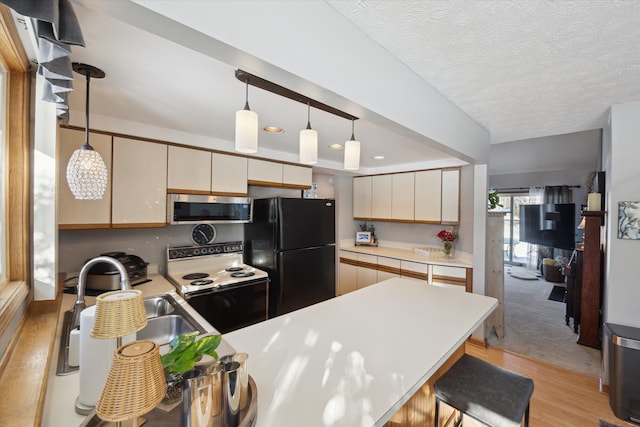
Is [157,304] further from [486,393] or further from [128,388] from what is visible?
[486,393]

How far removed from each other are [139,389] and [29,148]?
1445mm

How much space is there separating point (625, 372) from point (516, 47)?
234 centimetres

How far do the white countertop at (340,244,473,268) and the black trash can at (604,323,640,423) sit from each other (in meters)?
1.22

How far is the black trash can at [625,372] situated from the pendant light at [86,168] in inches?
138

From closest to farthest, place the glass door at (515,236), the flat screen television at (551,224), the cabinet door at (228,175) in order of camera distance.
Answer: the cabinet door at (228,175)
the flat screen television at (551,224)
the glass door at (515,236)

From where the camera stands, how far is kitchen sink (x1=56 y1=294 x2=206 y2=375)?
4.72 feet

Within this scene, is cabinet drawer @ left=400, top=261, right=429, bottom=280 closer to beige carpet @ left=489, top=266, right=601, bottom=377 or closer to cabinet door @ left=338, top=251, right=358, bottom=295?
cabinet door @ left=338, top=251, right=358, bottom=295

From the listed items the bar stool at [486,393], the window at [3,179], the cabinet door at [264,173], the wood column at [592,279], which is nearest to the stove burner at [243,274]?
the cabinet door at [264,173]

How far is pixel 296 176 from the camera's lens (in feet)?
11.3

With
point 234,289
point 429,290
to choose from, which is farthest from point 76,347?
point 429,290

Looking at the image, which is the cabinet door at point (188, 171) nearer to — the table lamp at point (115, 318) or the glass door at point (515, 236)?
the table lamp at point (115, 318)

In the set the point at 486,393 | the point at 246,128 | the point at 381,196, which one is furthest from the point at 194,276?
the point at 381,196

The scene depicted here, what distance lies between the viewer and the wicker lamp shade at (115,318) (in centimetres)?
67

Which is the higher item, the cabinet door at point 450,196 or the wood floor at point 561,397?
the cabinet door at point 450,196
